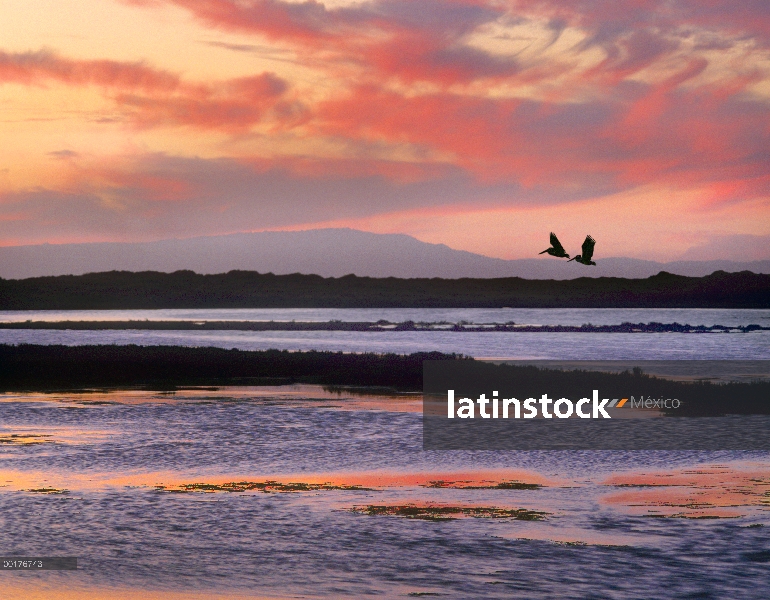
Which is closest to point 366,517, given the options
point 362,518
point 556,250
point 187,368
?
point 362,518

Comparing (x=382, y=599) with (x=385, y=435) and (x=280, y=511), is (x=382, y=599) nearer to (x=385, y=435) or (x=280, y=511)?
(x=280, y=511)

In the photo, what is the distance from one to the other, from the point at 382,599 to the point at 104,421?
18506 mm

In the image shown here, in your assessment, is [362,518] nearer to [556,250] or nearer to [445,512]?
[445,512]

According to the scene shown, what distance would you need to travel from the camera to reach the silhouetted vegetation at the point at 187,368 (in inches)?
1719

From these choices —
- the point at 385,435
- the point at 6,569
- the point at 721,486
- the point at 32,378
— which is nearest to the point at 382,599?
the point at 6,569

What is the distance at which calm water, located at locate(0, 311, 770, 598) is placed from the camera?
11906mm

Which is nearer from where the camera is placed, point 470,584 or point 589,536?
point 470,584

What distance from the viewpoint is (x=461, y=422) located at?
2800 centimetres

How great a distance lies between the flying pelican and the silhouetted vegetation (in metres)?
18.8

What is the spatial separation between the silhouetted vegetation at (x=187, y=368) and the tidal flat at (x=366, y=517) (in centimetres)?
1847

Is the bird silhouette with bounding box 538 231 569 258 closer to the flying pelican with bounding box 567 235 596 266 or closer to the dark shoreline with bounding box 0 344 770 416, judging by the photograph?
the flying pelican with bounding box 567 235 596 266

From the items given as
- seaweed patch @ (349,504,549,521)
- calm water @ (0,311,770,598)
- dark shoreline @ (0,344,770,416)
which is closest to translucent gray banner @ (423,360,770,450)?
dark shoreline @ (0,344,770,416)

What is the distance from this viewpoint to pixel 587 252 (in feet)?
74.4

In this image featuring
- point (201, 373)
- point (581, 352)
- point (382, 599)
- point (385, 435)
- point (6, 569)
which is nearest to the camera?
point (382, 599)
